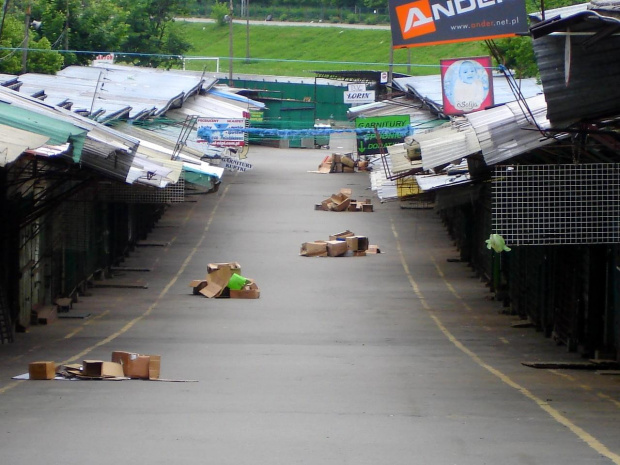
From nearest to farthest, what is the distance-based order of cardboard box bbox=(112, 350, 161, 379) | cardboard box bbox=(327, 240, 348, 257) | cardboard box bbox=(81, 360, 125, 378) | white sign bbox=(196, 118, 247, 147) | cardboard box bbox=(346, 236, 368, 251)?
cardboard box bbox=(81, 360, 125, 378)
cardboard box bbox=(112, 350, 161, 379)
cardboard box bbox=(327, 240, 348, 257)
cardboard box bbox=(346, 236, 368, 251)
white sign bbox=(196, 118, 247, 147)

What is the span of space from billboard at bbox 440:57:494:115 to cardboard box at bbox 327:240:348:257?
6.22 meters

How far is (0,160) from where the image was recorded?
1139 centimetres

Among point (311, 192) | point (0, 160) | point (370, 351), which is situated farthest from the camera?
Answer: point (311, 192)

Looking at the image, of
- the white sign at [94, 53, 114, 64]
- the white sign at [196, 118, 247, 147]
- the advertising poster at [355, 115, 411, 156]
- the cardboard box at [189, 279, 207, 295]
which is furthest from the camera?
the white sign at [94, 53, 114, 64]

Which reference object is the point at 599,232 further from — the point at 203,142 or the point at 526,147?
the point at 203,142

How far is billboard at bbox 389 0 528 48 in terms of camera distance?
491 inches

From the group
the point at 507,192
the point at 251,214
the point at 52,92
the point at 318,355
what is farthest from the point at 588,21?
the point at 251,214

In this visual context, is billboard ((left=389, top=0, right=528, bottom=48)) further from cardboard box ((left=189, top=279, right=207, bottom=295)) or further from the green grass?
the green grass

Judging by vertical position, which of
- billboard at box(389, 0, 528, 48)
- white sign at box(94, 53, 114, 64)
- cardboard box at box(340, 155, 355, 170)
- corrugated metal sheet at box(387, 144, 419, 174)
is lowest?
corrugated metal sheet at box(387, 144, 419, 174)

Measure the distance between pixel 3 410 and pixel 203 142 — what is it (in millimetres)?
22248

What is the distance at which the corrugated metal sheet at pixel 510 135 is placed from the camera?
1318cm

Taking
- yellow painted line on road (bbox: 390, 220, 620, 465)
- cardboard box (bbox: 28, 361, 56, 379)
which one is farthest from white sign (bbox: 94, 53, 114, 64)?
cardboard box (bbox: 28, 361, 56, 379)

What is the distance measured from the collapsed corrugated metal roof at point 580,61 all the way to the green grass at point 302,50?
226ft

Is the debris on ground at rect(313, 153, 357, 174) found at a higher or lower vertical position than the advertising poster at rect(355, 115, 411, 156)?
lower
